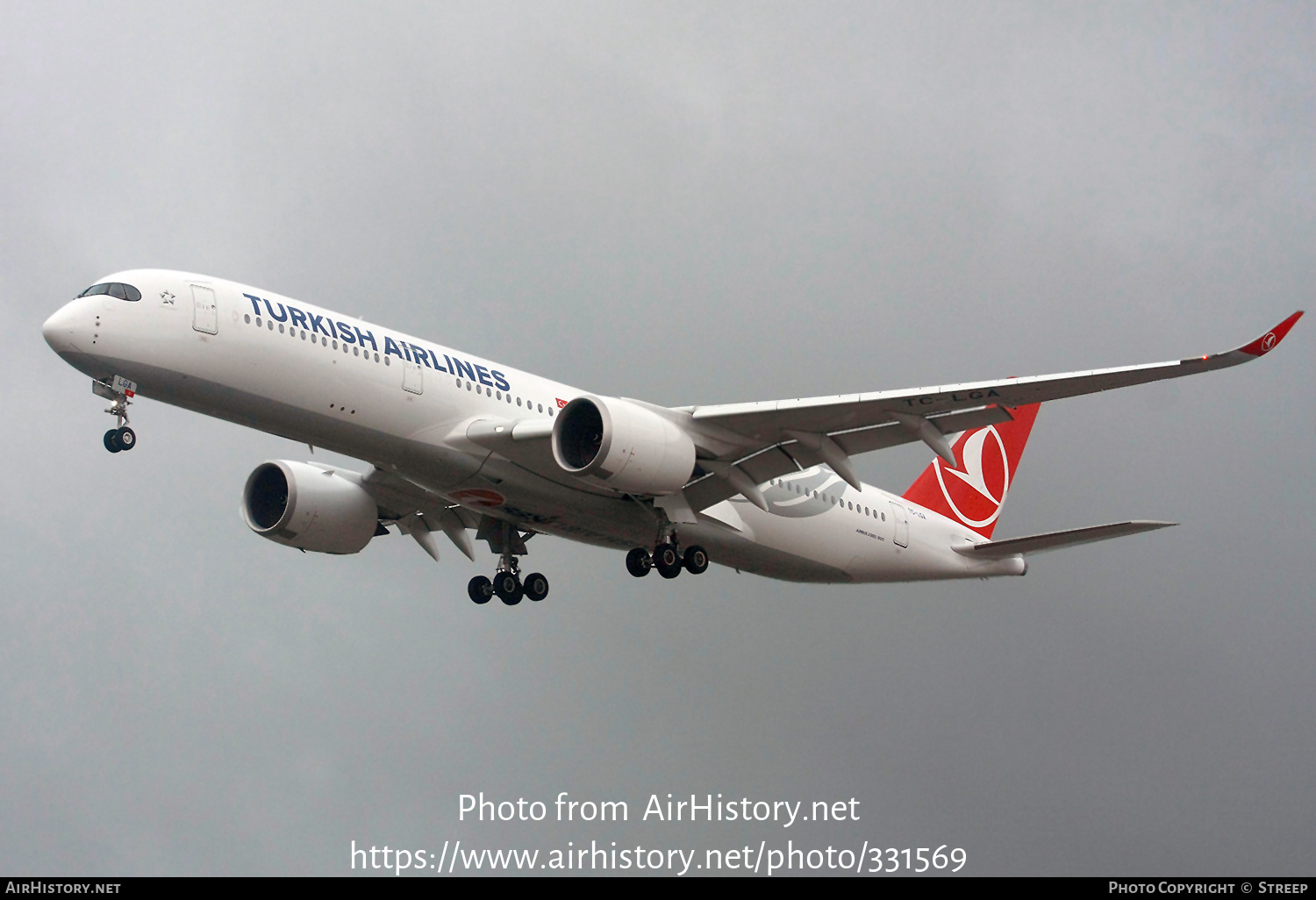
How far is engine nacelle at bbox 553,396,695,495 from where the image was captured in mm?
27031

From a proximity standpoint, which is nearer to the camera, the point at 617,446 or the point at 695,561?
the point at 617,446

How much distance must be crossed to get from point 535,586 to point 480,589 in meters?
1.41

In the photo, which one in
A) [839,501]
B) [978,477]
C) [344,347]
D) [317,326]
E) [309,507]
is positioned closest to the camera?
[317,326]

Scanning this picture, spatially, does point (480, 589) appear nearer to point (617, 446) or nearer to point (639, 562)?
point (639, 562)

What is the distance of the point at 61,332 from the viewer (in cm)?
2436

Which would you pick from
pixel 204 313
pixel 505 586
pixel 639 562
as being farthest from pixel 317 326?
pixel 505 586

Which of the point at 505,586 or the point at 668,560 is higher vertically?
the point at 505,586

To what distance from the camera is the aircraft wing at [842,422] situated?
83.9 ft

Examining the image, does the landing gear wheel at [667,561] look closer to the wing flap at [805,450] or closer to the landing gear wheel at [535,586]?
the wing flap at [805,450]

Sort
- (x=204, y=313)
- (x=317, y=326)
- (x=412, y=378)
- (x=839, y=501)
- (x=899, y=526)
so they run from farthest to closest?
(x=899, y=526), (x=839, y=501), (x=412, y=378), (x=317, y=326), (x=204, y=313)

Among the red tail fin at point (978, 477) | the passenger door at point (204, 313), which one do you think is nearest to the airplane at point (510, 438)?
the passenger door at point (204, 313)

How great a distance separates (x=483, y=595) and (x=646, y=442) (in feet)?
29.7

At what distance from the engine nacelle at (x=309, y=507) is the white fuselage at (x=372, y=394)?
3.65 metres
